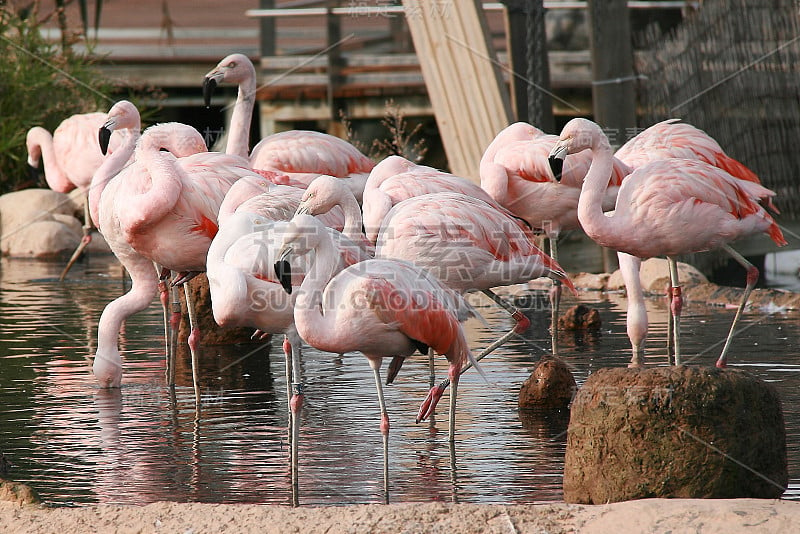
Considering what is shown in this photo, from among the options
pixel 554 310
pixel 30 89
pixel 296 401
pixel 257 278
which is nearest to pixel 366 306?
pixel 296 401

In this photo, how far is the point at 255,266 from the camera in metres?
5.36

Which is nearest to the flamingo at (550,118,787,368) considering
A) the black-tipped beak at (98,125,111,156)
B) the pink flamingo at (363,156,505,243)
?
the pink flamingo at (363,156,505,243)

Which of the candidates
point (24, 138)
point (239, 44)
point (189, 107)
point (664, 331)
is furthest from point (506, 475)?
point (239, 44)

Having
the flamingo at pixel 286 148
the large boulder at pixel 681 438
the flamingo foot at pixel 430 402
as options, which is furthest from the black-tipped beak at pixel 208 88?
the large boulder at pixel 681 438

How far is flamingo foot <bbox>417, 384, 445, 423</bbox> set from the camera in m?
5.54

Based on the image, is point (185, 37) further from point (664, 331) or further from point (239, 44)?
point (664, 331)

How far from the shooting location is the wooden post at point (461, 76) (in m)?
10.4

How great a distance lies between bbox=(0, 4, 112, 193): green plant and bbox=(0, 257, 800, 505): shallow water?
255 inches

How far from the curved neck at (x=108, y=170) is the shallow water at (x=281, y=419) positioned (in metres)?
0.92

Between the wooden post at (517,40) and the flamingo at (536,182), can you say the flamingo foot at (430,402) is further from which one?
the wooden post at (517,40)

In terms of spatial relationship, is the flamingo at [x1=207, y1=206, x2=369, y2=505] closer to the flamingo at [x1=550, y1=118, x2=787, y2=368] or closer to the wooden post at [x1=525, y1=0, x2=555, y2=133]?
the flamingo at [x1=550, y1=118, x2=787, y2=368]

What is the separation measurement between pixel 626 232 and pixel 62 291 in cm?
568

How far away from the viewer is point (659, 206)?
20.3ft

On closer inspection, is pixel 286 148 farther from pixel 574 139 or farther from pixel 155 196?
pixel 574 139
